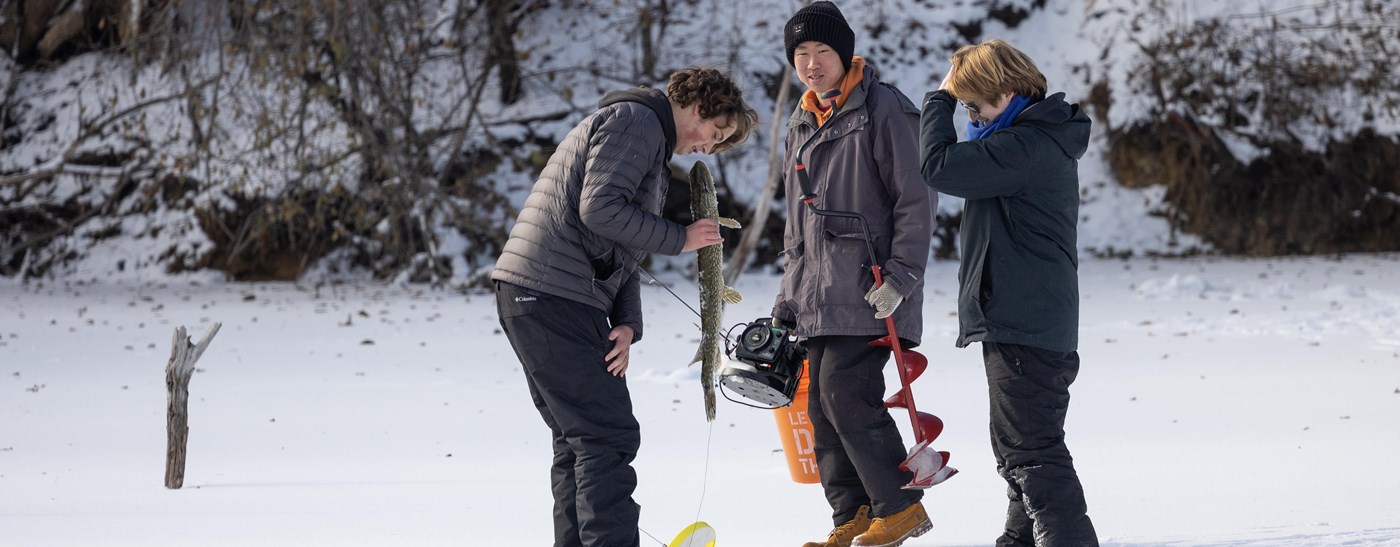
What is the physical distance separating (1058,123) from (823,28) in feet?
2.23

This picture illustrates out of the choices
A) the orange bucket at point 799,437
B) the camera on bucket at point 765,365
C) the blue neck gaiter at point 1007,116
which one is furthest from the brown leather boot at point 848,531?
the blue neck gaiter at point 1007,116

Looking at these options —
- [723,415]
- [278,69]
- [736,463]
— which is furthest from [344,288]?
[736,463]

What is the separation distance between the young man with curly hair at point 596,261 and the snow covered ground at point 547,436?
62 cm

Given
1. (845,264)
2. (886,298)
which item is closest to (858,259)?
(845,264)

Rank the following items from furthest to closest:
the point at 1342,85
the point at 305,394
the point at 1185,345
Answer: the point at 1342,85, the point at 1185,345, the point at 305,394

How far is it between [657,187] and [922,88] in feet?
40.6

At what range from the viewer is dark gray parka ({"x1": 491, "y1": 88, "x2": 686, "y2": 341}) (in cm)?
298

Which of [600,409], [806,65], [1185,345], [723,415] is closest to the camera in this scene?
[600,409]

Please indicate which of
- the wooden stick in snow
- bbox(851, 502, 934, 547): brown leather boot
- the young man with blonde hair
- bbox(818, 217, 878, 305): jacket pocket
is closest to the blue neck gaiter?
the young man with blonde hair

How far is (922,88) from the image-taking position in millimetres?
15047

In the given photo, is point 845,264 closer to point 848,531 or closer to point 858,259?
point 858,259

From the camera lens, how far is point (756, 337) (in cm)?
346

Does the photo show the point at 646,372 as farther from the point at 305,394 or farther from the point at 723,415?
the point at 305,394

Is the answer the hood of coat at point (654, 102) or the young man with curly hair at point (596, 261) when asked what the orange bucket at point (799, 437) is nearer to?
the young man with curly hair at point (596, 261)
